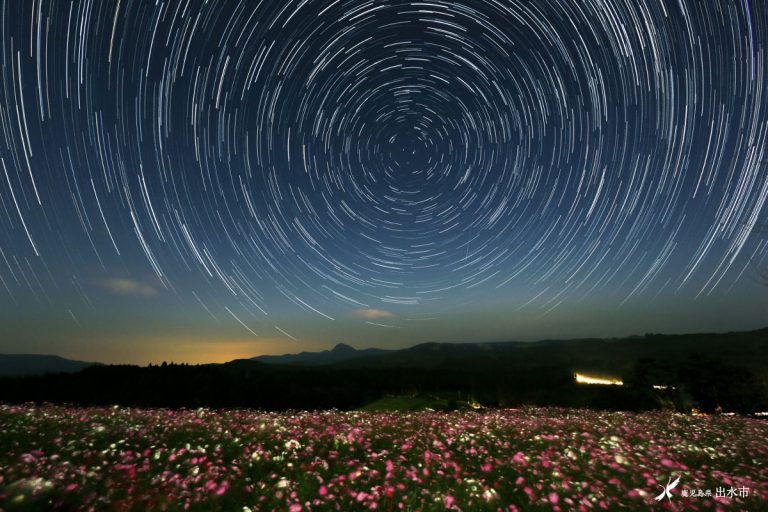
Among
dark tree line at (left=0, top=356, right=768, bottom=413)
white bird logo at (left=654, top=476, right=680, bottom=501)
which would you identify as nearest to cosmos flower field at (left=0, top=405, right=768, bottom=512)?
white bird logo at (left=654, top=476, right=680, bottom=501)

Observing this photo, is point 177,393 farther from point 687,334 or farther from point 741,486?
point 687,334

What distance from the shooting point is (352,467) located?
688 centimetres

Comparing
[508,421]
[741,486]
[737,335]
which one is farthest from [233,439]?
[737,335]

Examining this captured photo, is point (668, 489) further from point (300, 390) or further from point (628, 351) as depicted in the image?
point (628, 351)

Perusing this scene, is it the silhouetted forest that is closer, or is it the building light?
the silhouetted forest

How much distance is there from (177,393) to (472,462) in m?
19.5

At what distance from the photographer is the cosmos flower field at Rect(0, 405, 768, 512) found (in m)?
5.41

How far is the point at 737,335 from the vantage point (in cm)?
12625

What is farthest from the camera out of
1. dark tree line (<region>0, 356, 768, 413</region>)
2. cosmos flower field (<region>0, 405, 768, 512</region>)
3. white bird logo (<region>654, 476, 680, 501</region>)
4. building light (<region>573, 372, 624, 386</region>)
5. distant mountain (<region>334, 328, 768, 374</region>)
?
distant mountain (<region>334, 328, 768, 374</region>)

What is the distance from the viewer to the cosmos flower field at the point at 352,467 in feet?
17.7

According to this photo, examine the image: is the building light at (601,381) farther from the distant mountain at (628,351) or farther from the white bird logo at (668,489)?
the distant mountain at (628,351)

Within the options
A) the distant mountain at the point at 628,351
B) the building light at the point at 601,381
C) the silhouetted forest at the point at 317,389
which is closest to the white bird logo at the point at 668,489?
the silhouetted forest at the point at 317,389

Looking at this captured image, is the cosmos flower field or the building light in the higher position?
the cosmos flower field

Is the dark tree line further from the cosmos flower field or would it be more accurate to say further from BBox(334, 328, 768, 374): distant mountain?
BBox(334, 328, 768, 374): distant mountain
